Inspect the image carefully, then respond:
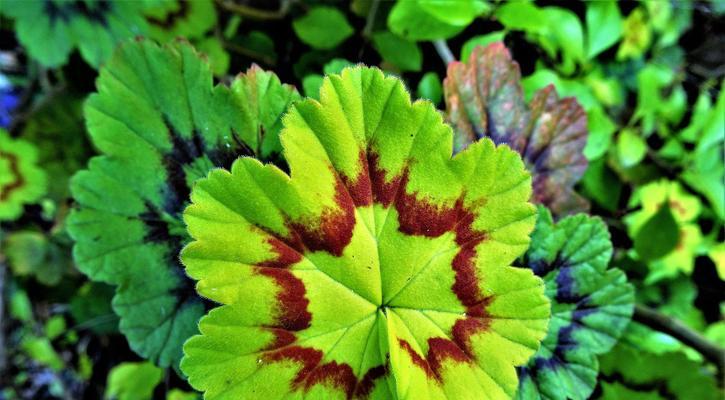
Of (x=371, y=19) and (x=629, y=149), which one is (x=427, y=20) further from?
(x=629, y=149)

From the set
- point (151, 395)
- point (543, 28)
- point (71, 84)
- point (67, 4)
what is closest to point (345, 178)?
point (543, 28)

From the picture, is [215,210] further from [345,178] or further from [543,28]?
[543,28]

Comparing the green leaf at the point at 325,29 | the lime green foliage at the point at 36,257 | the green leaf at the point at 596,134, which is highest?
the green leaf at the point at 325,29

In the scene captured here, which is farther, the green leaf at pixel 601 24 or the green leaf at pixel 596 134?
the green leaf at pixel 601 24

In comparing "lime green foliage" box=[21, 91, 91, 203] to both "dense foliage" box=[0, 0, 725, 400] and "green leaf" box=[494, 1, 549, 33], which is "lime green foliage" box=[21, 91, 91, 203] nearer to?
"dense foliage" box=[0, 0, 725, 400]

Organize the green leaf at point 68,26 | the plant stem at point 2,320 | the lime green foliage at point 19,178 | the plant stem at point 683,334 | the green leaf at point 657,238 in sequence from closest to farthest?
the plant stem at point 683,334 < the green leaf at point 657,238 < the green leaf at point 68,26 < the lime green foliage at point 19,178 < the plant stem at point 2,320

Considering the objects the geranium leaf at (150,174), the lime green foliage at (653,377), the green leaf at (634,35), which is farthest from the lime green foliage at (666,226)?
the geranium leaf at (150,174)

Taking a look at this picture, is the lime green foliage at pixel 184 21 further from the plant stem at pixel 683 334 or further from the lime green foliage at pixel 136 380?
the plant stem at pixel 683 334

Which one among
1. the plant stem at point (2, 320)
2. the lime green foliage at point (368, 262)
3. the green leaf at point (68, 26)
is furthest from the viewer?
the plant stem at point (2, 320)
